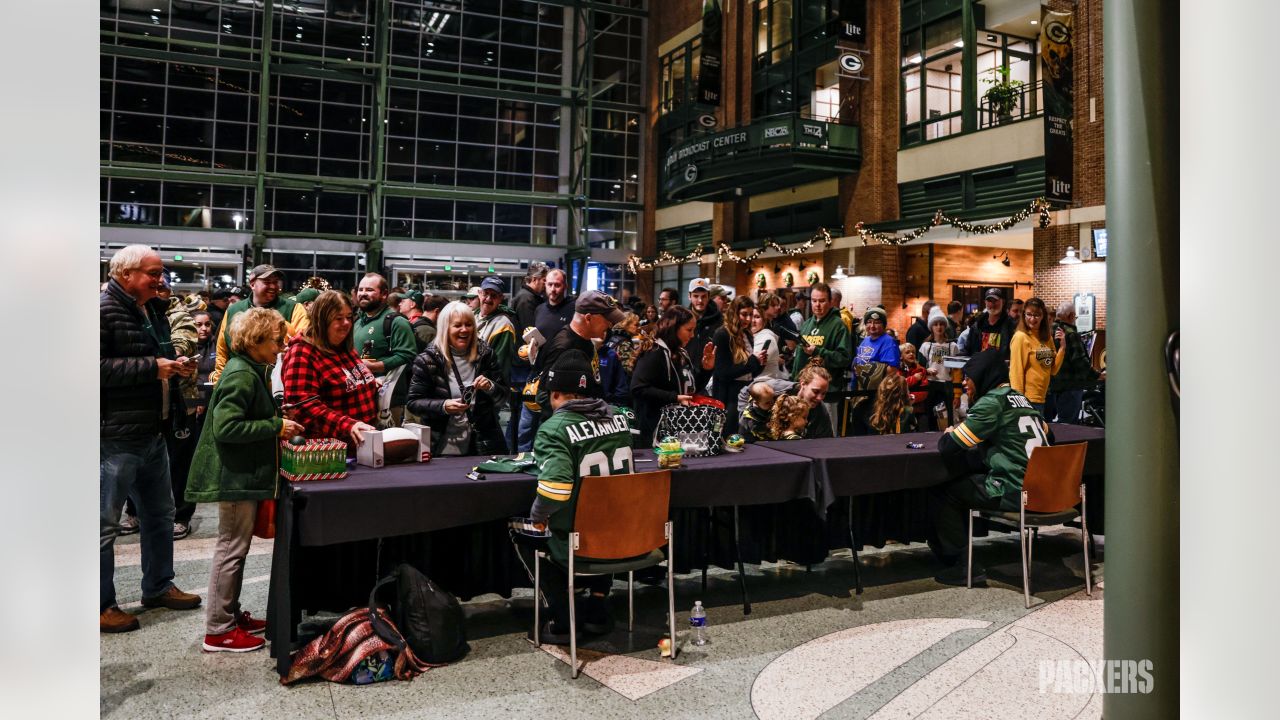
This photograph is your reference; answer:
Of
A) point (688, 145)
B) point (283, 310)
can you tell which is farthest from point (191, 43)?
point (283, 310)

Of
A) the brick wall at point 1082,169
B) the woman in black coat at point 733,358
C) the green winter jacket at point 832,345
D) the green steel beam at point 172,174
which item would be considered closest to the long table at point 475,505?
the woman in black coat at point 733,358

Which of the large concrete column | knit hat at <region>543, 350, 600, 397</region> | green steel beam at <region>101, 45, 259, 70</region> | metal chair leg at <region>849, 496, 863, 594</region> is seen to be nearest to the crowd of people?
knit hat at <region>543, 350, 600, 397</region>

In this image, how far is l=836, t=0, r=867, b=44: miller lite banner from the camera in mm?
16188

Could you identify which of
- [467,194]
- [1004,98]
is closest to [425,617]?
[1004,98]

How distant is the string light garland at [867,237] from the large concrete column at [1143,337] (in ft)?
41.0

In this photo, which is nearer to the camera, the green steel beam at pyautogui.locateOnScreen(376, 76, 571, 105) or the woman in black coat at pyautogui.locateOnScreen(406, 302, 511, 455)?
the woman in black coat at pyautogui.locateOnScreen(406, 302, 511, 455)

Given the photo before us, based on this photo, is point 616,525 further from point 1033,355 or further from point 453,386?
point 1033,355

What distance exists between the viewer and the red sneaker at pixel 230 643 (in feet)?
12.3

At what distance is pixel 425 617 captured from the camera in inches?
143

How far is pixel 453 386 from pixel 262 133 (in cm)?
1736

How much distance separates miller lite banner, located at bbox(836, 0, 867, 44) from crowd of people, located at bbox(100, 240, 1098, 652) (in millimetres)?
9710

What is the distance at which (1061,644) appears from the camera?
3.99 meters

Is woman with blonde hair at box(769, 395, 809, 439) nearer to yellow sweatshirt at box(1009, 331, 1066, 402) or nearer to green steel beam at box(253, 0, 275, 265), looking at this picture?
yellow sweatshirt at box(1009, 331, 1066, 402)
